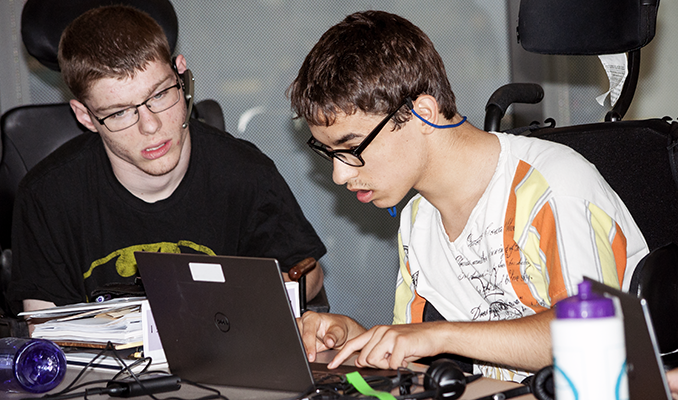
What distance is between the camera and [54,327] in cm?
132

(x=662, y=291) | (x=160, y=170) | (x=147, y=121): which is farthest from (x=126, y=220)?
(x=662, y=291)

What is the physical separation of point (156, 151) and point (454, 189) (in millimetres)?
776

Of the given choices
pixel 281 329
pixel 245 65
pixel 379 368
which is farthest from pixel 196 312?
pixel 245 65

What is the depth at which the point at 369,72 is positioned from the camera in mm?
1268

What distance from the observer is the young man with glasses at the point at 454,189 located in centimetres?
111

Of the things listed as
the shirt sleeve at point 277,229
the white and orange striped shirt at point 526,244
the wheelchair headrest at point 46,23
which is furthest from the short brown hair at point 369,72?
the wheelchair headrest at point 46,23

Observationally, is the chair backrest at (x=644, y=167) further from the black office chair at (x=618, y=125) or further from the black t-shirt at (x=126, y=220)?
the black t-shirt at (x=126, y=220)

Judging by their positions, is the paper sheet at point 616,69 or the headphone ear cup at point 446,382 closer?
the headphone ear cup at point 446,382

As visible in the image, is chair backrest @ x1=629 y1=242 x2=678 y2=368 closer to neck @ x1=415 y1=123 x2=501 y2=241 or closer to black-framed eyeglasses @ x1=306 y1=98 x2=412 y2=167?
neck @ x1=415 y1=123 x2=501 y2=241

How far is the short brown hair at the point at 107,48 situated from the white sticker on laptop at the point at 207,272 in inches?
31.8

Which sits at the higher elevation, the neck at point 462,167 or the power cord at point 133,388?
the neck at point 462,167

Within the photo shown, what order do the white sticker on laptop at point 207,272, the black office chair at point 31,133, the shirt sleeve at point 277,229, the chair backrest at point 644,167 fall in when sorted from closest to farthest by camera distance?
the white sticker on laptop at point 207,272
the chair backrest at point 644,167
the shirt sleeve at point 277,229
the black office chair at point 31,133

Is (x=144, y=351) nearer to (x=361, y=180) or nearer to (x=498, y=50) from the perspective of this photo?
(x=361, y=180)

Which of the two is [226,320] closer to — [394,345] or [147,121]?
[394,345]
